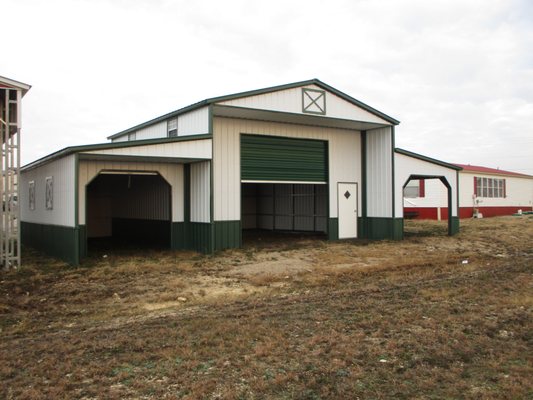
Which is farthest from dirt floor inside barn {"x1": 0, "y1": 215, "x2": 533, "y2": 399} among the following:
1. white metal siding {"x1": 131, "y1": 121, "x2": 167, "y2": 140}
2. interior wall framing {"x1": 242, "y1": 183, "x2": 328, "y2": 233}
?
interior wall framing {"x1": 242, "y1": 183, "x2": 328, "y2": 233}

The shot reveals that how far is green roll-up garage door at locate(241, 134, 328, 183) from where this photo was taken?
53.7 ft

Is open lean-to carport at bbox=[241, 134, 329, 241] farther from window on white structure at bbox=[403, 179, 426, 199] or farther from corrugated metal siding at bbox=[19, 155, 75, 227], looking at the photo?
window on white structure at bbox=[403, 179, 426, 199]

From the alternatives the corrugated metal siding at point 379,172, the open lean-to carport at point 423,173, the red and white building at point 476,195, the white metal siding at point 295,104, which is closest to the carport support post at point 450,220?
the open lean-to carport at point 423,173

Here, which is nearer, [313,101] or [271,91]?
[271,91]

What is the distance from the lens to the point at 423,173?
19.5m

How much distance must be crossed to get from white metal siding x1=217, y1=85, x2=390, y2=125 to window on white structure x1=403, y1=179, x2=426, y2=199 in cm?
1365

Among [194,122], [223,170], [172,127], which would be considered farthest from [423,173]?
[172,127]

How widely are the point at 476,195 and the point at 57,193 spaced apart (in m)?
27.3

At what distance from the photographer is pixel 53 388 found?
448 cm

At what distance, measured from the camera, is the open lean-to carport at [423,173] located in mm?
18609

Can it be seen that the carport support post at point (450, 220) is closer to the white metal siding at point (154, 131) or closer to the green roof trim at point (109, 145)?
the green roof trim at point (109, 145)

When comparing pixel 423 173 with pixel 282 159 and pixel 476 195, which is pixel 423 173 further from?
pixel 476 195

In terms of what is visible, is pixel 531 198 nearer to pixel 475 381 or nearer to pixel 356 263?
pixel 356 263

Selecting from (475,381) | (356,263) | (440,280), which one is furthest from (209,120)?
(475,381)
